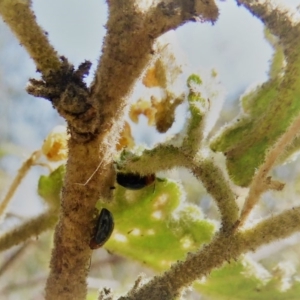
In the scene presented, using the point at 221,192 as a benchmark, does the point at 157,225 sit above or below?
above

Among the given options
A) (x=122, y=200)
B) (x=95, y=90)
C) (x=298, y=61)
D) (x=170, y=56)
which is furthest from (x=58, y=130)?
(x=298, y=61)

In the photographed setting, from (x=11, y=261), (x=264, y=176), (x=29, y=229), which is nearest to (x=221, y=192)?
(x=264, y=176)

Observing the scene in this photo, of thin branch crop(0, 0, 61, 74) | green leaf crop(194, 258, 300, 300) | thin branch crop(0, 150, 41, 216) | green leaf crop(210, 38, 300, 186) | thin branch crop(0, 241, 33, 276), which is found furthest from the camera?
thin branch crop(0, 241, 33, 276)

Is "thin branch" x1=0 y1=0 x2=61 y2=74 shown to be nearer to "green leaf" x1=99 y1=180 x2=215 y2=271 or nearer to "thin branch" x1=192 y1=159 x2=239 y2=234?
"thin branch" x1=192 y1=159 x2=239 y2=234

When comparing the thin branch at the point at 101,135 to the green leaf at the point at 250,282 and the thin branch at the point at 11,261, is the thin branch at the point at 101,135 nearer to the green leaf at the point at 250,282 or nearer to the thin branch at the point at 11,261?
the green leaf at the point at 250,282

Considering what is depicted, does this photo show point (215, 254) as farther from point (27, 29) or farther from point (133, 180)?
point (27, 29)

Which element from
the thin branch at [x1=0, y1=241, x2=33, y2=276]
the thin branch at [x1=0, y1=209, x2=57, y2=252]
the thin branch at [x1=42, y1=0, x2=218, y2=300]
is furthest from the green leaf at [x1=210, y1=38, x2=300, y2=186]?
the thin branch at [x1=0, y1=241, x2=33, y2=276]
